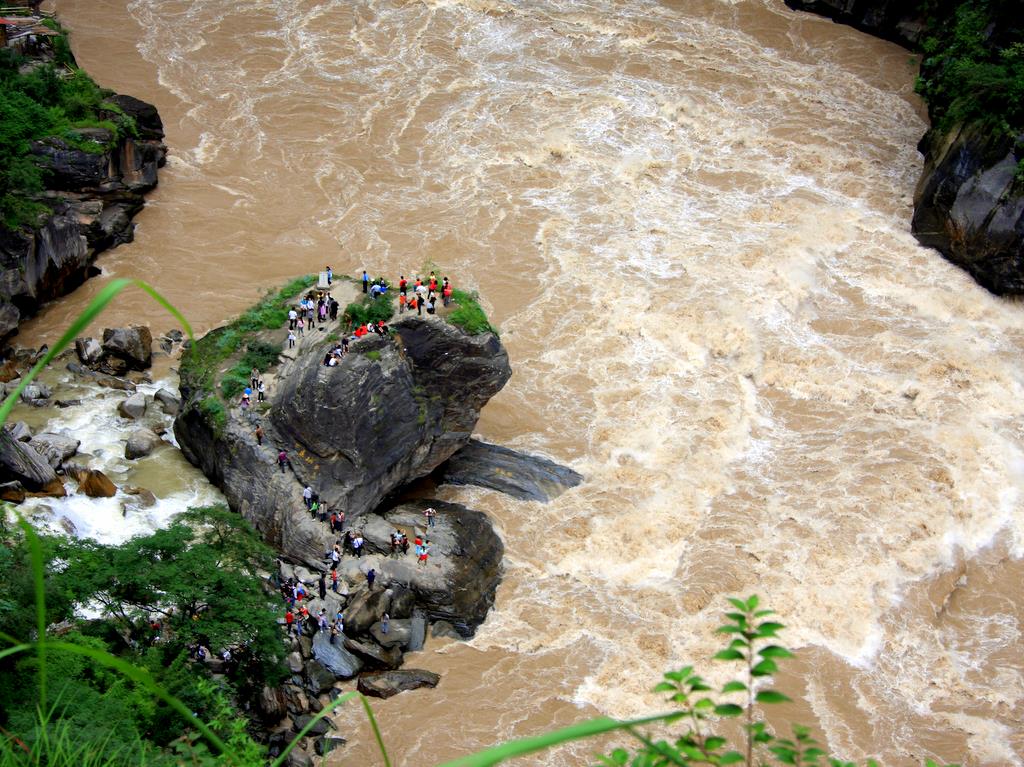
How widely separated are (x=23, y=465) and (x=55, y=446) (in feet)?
4.45

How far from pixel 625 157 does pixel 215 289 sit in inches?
627

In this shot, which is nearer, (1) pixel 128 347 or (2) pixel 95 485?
(2) pixel 95 485

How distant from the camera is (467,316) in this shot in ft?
79.4

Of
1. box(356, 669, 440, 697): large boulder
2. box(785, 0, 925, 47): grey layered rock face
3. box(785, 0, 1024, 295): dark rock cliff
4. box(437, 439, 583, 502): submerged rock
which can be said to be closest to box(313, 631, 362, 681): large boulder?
box(356, 669, 440, 697): large boulder

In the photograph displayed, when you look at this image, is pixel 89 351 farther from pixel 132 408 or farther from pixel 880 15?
pixel 880 15

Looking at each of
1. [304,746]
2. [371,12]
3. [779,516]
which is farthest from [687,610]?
[371,12]

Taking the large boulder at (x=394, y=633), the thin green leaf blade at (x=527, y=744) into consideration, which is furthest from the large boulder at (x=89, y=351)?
the thin green leaf blade at (x=527, y=744)

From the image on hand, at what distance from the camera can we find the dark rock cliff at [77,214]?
2789 cm

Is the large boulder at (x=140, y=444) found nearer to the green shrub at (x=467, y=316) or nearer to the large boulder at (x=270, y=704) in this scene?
the green shrub at (x=467, y=316)

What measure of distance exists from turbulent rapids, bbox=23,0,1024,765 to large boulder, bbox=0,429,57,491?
753cm

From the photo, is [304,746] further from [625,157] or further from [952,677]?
[625,157]

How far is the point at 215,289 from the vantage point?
30.8 meters

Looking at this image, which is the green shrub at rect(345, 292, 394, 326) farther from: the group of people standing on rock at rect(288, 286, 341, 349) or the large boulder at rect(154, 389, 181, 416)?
the large boulder at rect(154, 389, 181, 416)

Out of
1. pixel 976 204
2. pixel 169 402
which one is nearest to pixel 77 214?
pixel 169 402
